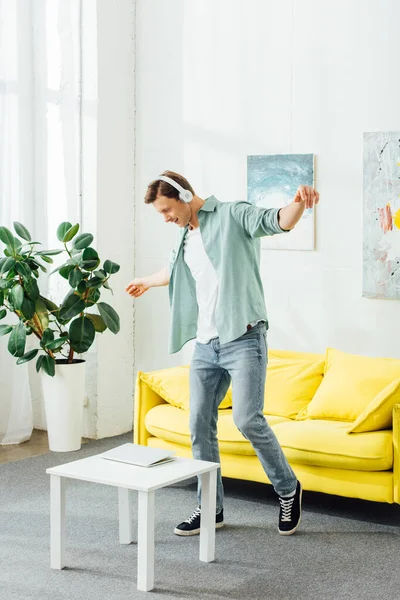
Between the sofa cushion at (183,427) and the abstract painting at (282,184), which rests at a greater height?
the abstract painting at (282,184)

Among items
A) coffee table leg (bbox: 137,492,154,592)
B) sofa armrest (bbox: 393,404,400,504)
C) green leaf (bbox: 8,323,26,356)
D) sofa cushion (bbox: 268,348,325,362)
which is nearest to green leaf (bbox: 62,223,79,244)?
green leaf (bbox: 8,323,26,356)

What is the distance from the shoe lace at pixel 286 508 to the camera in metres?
3.65

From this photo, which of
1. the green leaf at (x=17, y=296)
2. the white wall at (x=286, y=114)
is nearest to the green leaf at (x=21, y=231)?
the green leaf at (x=17, y=296)

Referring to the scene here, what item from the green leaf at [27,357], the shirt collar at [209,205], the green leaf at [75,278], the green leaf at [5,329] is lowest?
the green leaf at [27,357]

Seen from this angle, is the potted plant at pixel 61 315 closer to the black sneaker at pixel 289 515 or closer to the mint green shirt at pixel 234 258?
the mint green shirt at pixel 234 258

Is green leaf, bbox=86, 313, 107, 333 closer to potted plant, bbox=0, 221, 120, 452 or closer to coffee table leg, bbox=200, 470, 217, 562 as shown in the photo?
potted plant, bbox=0, 221, 120, 452

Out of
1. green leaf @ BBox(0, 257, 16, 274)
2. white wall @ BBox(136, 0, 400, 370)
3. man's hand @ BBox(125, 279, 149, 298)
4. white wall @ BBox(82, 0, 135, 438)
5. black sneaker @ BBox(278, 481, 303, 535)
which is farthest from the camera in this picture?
white wall @ BBox(82, 0, 135, 438)

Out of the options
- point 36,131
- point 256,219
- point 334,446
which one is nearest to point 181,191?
point 256,219

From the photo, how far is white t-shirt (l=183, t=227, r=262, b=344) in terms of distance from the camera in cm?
352

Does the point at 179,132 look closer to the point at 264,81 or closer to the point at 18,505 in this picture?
the point at 264,81

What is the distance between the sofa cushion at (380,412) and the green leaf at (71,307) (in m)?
1.78

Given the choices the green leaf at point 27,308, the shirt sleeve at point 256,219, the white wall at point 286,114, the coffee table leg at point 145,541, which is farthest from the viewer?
the green leaf at point 27,308

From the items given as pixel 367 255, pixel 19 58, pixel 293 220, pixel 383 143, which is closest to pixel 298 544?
pixel 293 220

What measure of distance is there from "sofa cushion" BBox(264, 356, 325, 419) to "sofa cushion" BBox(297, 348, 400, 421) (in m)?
0.06
